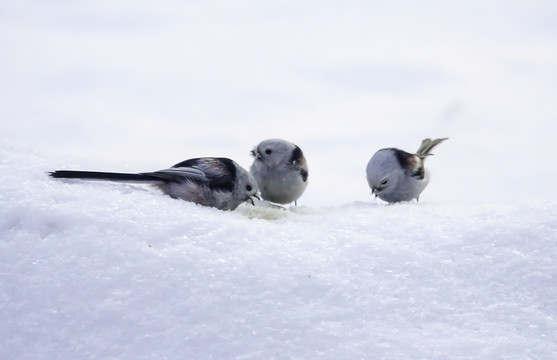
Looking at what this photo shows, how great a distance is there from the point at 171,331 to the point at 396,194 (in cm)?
290

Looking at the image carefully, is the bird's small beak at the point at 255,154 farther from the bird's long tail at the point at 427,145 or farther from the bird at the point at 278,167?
the bird's long tail at the point at 427,145

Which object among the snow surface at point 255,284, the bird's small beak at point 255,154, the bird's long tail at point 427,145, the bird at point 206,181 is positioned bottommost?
the snow surface at point 255,284

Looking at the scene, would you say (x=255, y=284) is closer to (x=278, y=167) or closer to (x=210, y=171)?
(x=210, y=171)

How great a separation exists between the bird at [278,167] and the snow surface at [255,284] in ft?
4.93

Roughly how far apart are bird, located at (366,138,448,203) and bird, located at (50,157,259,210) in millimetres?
1188

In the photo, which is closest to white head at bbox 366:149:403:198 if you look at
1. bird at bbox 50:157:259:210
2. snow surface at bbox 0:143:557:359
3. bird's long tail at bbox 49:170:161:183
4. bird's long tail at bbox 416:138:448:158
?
bird's long tail at bbox 416:138:448:158

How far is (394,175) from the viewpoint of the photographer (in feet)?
15.4

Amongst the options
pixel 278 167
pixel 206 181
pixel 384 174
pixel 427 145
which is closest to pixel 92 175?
pixel 206 181

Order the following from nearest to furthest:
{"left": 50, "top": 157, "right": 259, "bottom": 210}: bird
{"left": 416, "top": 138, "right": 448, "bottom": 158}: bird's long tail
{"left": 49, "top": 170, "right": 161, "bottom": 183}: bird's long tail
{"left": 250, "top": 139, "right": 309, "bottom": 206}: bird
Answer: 1. {"left": 49, "top": 170, "right": 161, "bottom": 183}: bird's long tail
2. {"left": 50, "top": 157, "right": 259, "bottom": 210}: bird
3. {"left": 250, "top": 139, "right": 309, "bottom": 206}: bird
4. {"left": 416, "top": 138, "right": 448, "bottom": 158}: bird's long tail

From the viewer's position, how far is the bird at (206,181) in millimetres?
3613

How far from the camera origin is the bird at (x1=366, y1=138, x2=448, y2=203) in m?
4.70

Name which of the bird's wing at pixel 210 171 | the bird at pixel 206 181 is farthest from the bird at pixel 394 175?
the bird's wing at pixel 210 171

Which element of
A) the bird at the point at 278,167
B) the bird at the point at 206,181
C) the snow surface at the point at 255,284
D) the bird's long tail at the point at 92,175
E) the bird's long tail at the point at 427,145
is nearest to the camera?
the snow surface at the point at 255,284

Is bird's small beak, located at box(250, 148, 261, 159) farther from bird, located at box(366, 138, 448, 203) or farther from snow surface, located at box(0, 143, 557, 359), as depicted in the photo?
snow surface, located at box(0, 143, 557, 359)
